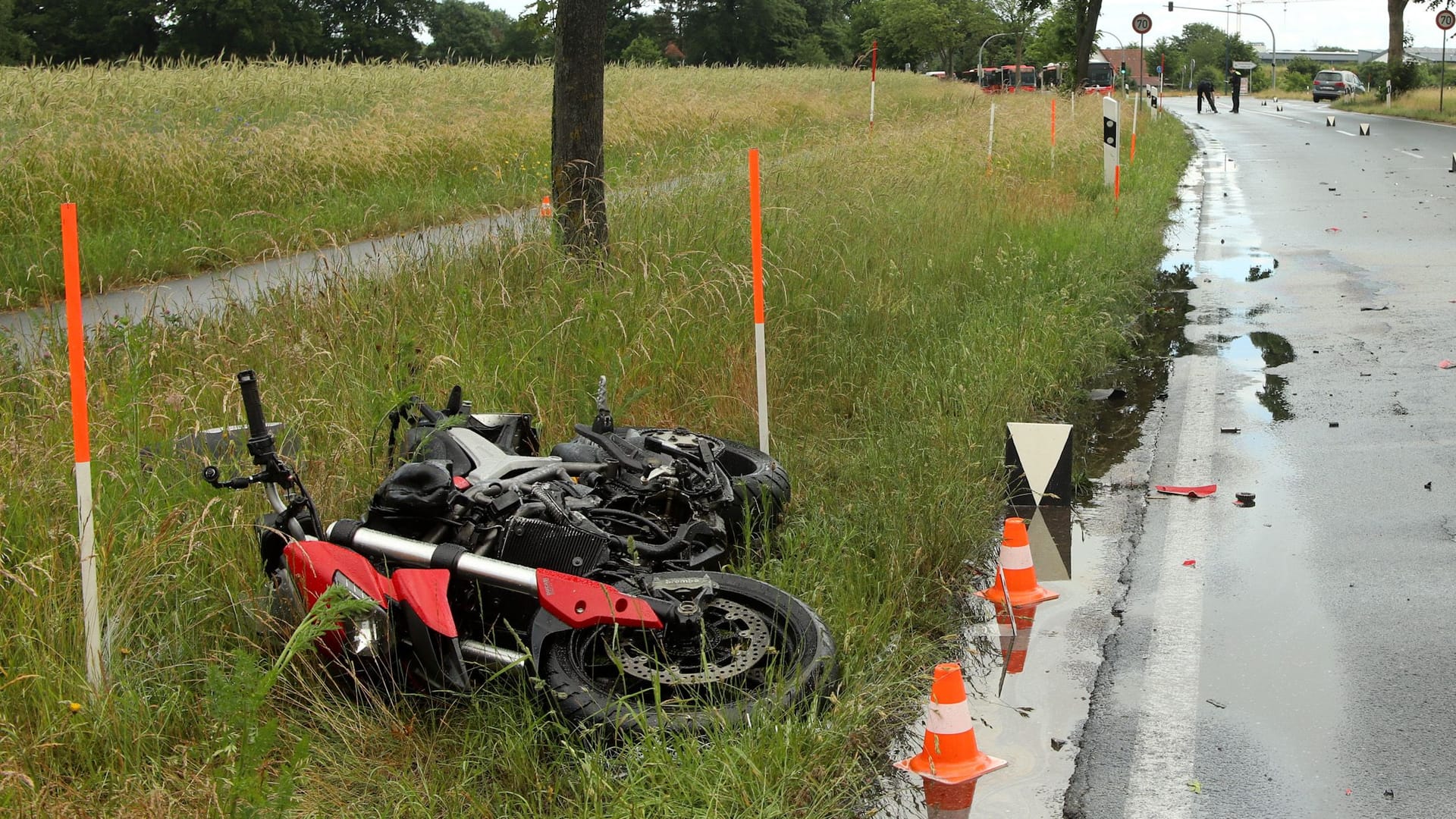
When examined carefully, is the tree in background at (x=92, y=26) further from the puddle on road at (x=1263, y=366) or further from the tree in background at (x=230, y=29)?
the puddle on road at (x=1263, y=366)

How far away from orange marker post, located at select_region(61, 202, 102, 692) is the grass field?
3.9 inches

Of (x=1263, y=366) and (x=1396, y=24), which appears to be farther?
(x=1396, y=24)

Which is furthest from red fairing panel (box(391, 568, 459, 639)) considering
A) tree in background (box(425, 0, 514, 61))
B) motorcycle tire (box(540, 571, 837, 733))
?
tree in background (box(425, 0, 514, 61))

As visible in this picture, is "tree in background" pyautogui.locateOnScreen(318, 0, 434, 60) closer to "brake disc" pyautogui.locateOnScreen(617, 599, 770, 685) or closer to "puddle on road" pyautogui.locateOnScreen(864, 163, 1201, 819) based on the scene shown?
"puddle on road" pyautogui.locateOnScreen(864, 163, 1201, 819)

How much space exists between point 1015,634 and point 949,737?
1.24m

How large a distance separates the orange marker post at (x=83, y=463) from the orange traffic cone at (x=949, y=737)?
248cm

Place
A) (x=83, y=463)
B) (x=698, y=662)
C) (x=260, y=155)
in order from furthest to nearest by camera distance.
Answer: (x=260, y=155)
(x=698, y=662)
(x=83, y=463)

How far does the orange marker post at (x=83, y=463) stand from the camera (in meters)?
4.02

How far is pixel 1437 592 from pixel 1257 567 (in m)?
0.70

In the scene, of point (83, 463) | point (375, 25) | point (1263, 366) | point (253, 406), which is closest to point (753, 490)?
point (253, 406)

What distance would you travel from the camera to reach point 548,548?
169 inches

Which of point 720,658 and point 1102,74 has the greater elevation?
point 1102,74

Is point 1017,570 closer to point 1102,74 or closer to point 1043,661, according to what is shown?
point 1043,661

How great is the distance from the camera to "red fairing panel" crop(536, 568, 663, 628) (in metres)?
3.93
